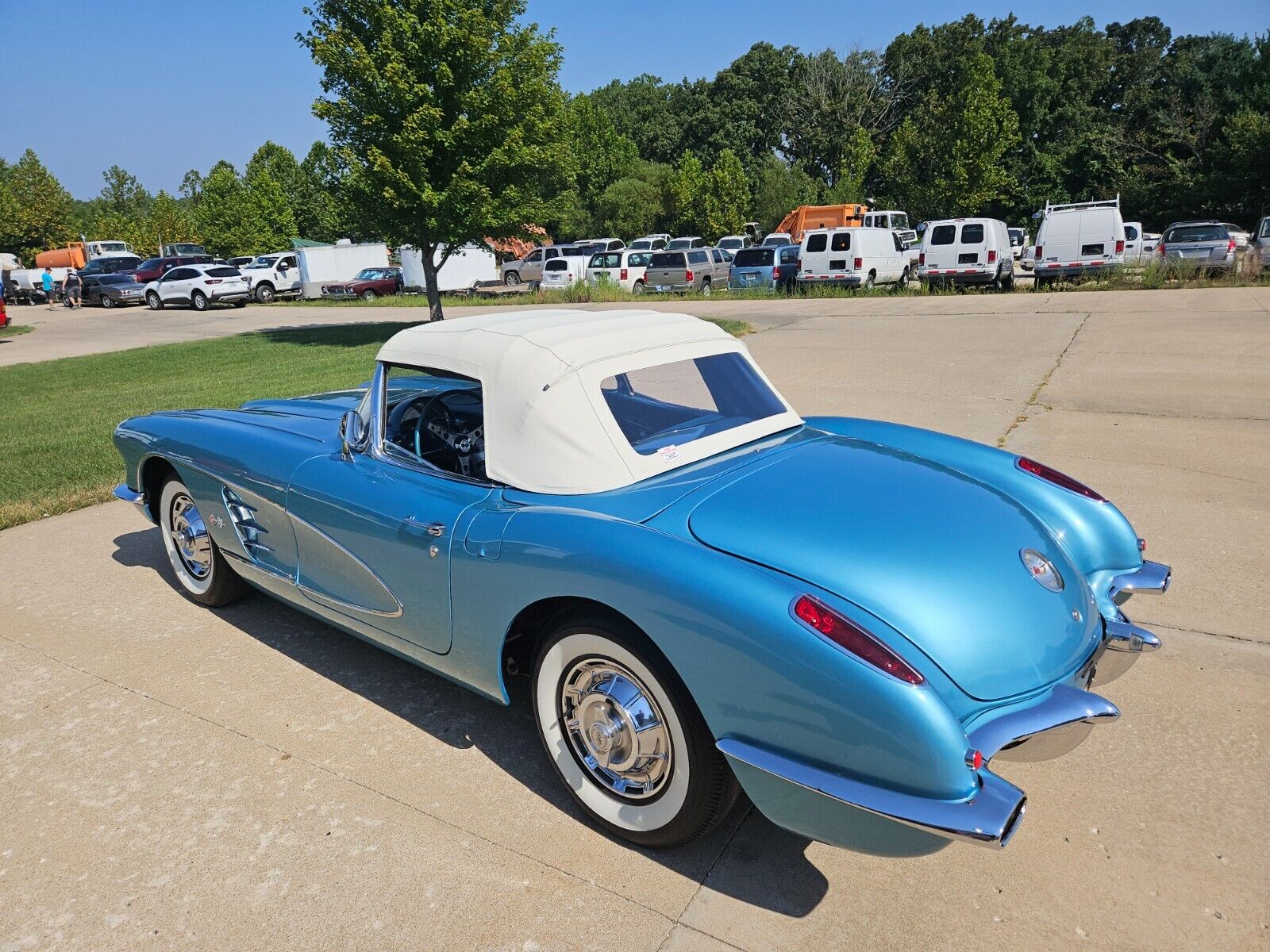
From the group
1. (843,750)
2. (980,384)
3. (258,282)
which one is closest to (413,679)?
(843,750)

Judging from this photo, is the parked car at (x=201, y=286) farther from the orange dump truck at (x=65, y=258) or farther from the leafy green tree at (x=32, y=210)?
the leafy green tree at (x=32, y=210)

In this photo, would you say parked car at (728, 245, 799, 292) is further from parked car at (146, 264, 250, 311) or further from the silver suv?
parked car at (146, 264, 250, 311)

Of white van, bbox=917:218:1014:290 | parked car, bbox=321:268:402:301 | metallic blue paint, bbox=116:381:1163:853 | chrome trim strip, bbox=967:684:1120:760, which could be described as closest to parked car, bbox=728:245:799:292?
white van, bbox=917:218:1014:290

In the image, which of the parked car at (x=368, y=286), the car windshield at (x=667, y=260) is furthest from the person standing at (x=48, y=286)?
the car windshield at (x=667, y=260)

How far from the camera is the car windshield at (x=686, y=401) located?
319 centimetres

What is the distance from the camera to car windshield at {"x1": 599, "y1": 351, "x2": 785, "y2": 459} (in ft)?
10.5

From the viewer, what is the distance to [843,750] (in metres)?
2.12

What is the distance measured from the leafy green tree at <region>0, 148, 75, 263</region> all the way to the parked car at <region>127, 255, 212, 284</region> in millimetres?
21414

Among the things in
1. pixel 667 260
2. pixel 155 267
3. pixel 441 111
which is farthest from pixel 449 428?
pixel 155 267

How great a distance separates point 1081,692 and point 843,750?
29.2 inches

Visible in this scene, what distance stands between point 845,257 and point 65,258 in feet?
139

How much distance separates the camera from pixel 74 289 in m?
36.2

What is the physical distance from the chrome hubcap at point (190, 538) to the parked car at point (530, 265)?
106 ft

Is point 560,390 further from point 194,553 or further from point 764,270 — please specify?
point 764,270
